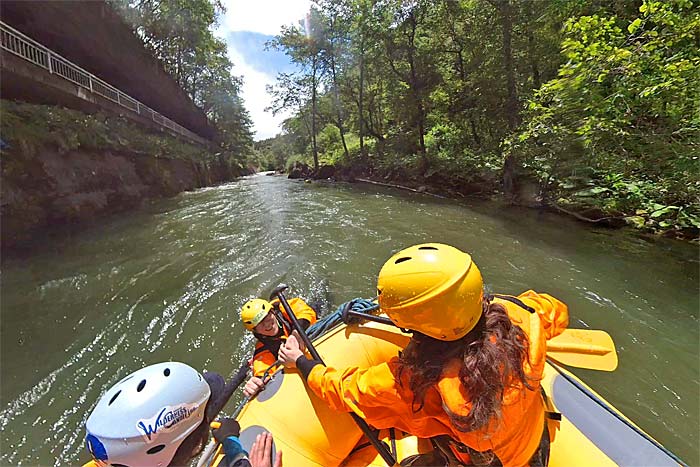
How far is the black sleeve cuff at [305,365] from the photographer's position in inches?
72.6

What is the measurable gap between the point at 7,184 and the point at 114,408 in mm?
7897

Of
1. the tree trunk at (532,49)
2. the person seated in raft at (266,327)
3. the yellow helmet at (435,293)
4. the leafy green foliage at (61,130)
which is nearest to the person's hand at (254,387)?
the person seated in raft at (266,327)

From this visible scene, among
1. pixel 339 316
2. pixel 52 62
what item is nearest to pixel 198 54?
pixel 52 62

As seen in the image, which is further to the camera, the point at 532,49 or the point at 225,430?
the point at 532,49

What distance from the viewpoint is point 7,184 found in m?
6.26

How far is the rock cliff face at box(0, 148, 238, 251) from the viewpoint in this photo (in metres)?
6.37

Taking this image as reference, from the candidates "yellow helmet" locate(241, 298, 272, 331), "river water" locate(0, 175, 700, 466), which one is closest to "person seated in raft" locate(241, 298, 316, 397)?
"yellow helmet" locate(241, 298, 272, 331)

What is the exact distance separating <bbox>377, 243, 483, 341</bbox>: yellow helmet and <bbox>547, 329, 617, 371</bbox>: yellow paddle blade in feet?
4.40

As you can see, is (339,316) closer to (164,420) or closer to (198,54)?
(164,420)

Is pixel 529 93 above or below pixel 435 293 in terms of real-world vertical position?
above

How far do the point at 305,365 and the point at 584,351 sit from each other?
1.84m

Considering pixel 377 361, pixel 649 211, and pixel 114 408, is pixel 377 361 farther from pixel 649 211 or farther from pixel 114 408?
pixel 649 211

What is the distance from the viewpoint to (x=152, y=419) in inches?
45.3

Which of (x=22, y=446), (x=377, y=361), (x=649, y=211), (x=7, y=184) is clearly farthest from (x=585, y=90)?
(x=7, y=184)
